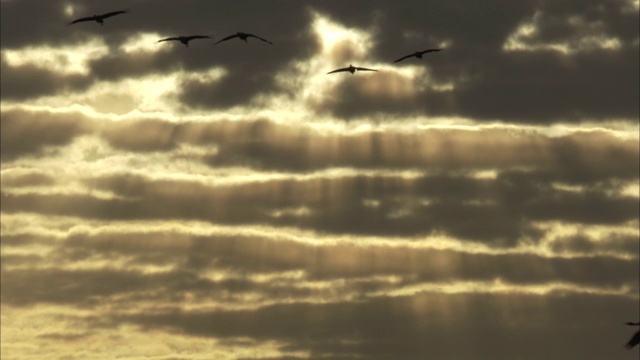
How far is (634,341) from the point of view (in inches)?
6570
